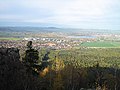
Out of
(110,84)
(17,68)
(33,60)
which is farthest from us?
(110,84)

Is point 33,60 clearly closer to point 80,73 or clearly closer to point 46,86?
point 46,86

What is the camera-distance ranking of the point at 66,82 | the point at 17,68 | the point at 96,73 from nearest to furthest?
1. the point at 17,68
2. the point at 66,82
3. the point at 96,73

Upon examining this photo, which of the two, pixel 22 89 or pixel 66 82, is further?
pixel 66 82

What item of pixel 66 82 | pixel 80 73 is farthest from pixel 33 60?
→ pixel 80 73

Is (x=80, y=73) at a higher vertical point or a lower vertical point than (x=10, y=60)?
lower

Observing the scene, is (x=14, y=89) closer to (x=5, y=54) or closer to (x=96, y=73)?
(x=5, y=54)

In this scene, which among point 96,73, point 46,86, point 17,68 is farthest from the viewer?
point 96,73

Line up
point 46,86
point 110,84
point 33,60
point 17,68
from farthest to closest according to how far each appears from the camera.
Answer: point 110,84 < point 46,86 < point 17,68 < point 33,60

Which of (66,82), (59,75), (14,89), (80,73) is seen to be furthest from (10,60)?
(80,73)

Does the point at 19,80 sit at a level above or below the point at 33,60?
below

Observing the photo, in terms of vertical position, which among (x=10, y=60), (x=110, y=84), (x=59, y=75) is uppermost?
(x=10, y=60)
